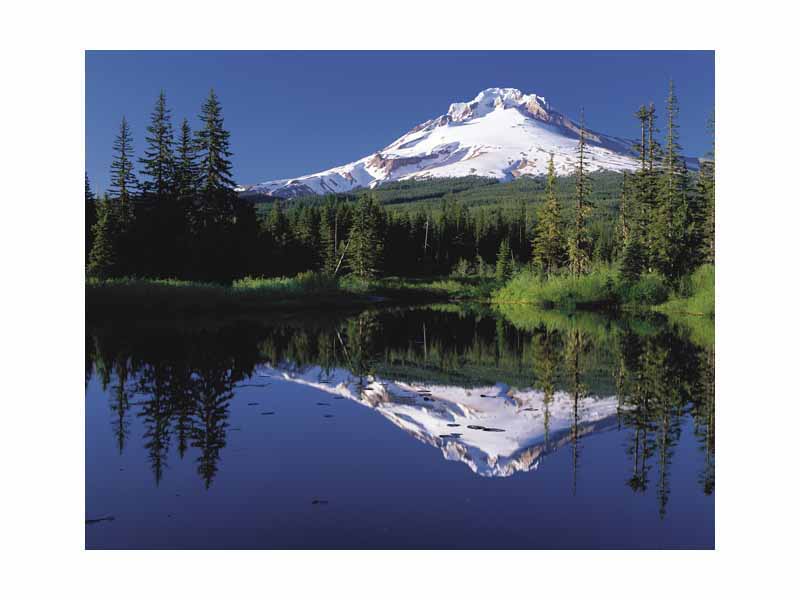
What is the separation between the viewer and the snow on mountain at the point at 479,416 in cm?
628

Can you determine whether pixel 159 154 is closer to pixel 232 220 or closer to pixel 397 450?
pixel 232 220

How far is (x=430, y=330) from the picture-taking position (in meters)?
19.8

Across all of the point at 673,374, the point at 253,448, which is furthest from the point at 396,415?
the point at 673,374

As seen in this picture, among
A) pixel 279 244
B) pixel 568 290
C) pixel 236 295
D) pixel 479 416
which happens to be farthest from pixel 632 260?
pixel 279 244

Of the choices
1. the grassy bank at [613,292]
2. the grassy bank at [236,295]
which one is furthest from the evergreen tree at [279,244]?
the grassy bank at [613,292]

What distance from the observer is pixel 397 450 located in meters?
6.38

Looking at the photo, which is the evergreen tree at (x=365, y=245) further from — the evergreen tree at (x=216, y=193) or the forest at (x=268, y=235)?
the evergreen tree at (x=216, y=193)

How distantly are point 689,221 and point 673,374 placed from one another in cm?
2497

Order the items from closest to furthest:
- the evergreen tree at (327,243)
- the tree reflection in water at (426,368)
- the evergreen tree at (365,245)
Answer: the tree reflection in water at (426,368), the evergreen tree at (365,245), the evergreen tree at (327,243)

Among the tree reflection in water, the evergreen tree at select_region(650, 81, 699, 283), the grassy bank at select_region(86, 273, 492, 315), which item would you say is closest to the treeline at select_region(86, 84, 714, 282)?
the evergreen tree at select_region(650, 81, 699, 283)

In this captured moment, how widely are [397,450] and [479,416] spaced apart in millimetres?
1836

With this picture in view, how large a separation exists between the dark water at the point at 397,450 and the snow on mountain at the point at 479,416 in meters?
0.03
